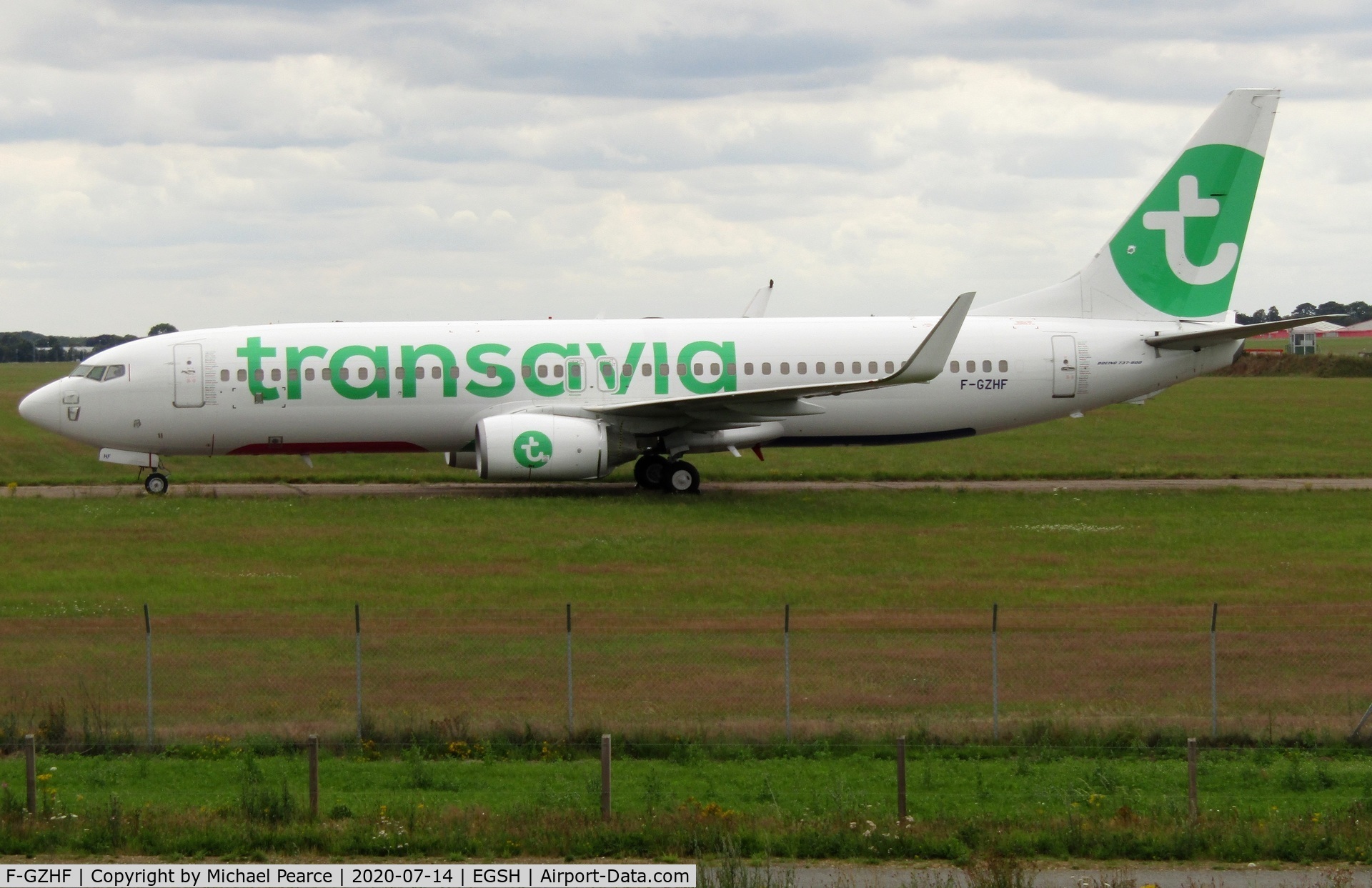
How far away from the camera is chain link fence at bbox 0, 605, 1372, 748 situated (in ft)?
49.1

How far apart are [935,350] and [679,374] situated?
21.7 ft

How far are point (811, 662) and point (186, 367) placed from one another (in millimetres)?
21478

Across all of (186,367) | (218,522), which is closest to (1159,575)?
(218,522)

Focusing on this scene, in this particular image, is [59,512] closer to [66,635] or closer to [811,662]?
[66,635]

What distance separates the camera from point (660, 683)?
1583cm

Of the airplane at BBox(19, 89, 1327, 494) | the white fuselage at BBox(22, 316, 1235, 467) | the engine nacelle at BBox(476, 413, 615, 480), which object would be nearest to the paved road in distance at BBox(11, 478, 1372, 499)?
the airplane at BBox(19, 89, 1327, 494)

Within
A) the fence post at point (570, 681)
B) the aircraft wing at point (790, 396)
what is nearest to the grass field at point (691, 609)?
the fence post at point (570, 681)

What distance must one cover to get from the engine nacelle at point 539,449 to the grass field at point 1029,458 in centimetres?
668

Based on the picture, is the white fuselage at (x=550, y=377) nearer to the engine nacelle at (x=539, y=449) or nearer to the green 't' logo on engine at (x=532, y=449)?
the engine nacelle at (x=539, y=449)

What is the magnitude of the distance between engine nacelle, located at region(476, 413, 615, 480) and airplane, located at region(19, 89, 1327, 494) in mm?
43

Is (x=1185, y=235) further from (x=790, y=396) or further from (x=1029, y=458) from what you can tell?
(x=1029, y=458)

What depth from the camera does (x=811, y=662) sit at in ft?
53.7

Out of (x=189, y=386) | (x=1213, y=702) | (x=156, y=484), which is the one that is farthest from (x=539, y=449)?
(x=1213, y=702)

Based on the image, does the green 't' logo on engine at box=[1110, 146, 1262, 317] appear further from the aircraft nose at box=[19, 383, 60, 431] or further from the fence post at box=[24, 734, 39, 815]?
the fence post at box=[24, 734, 39, 815]
